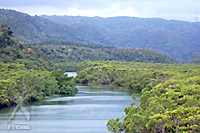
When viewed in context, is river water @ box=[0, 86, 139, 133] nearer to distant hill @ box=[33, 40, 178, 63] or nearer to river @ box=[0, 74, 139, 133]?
river @ box=[0, 74, 139, 133]

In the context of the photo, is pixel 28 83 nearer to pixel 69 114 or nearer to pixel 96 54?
pixel 69 114

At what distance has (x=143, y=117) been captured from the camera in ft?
71.9

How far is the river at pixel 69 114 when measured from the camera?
32.2m

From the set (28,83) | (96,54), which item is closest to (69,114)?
(28,83)

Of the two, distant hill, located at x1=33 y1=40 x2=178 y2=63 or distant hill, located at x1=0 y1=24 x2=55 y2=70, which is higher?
distant hill, located at x1=0 y1=24 x2=55 y2=70

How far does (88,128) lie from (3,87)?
43.5 ft

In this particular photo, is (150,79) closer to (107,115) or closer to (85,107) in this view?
(85,107)

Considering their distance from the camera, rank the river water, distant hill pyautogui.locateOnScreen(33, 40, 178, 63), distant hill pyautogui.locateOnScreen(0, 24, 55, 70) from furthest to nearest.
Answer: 1. distant hill pyautogui.locateOnScreen(33, 40, 178, 63)
2. distant hill pyautogui.locateOnScreen(0, 24, 55, 70)
3. the river water

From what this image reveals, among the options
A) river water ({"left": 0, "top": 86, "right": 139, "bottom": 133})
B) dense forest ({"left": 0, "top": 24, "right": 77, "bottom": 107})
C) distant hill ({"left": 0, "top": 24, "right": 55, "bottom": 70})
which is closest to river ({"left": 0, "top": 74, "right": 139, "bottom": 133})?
river water ({"left": 0, "top": 86, "right": 139, "bottom": 133})

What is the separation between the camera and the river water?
105 ft

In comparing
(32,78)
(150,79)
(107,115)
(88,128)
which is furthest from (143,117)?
(150,79)

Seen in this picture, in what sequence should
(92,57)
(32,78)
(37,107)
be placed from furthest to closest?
(92,57) → (32,78) → (37,107)

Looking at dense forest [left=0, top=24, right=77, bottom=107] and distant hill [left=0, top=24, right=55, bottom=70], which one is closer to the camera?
dense forest [left=0, top=24, right=77, bottom=107]

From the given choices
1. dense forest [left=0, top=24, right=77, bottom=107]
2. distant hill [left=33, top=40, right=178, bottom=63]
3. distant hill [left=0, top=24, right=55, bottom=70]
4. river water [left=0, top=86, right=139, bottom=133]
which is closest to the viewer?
river water [left=0, top=86, right=139, bottom=133]
